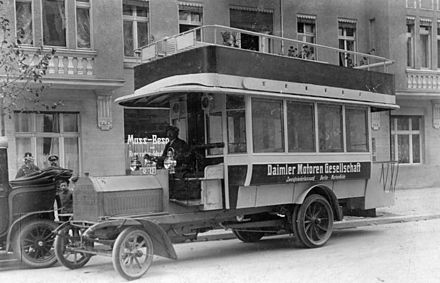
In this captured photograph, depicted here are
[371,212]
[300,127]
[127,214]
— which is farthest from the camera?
[371,212]

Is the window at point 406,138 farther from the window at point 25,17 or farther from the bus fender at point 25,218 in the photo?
the bus fender at point 25,218

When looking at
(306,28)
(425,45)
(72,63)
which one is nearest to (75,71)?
(72,63)

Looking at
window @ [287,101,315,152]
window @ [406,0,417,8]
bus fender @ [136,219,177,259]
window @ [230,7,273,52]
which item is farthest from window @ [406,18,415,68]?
bus fender @ [136,219,177,259]

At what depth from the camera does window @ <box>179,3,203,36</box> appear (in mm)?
14492

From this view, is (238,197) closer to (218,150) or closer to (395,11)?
(218,150)

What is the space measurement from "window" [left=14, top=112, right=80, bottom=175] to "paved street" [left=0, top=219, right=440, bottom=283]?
17.1 feet

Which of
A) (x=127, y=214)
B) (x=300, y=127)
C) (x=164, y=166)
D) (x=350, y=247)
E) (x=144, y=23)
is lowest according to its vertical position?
(x=350, y=247)

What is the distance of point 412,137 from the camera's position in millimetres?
17734

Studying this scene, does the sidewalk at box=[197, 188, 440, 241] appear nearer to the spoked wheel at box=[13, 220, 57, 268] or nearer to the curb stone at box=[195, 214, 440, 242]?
the curb stone at box=[195, 214, 440, 242]

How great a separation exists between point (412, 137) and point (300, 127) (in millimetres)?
10433

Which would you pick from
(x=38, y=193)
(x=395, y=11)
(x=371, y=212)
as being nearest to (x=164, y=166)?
(x=38, y=193)

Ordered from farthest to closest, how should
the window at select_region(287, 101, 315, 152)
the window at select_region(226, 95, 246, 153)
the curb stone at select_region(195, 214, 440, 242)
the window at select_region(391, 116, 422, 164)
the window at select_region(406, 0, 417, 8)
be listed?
the window at select_region(391, 116, 422, 164) → the window at select_region(406, 0, 417, 8) → the curb stone at select_region(195, 214, 440, 242) → the window at select_region(287, 101, 315, 152) → the window at select_region(226, 95, 246, 153)

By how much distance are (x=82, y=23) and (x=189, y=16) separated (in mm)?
2939

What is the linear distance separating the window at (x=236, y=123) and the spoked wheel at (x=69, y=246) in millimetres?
2387
